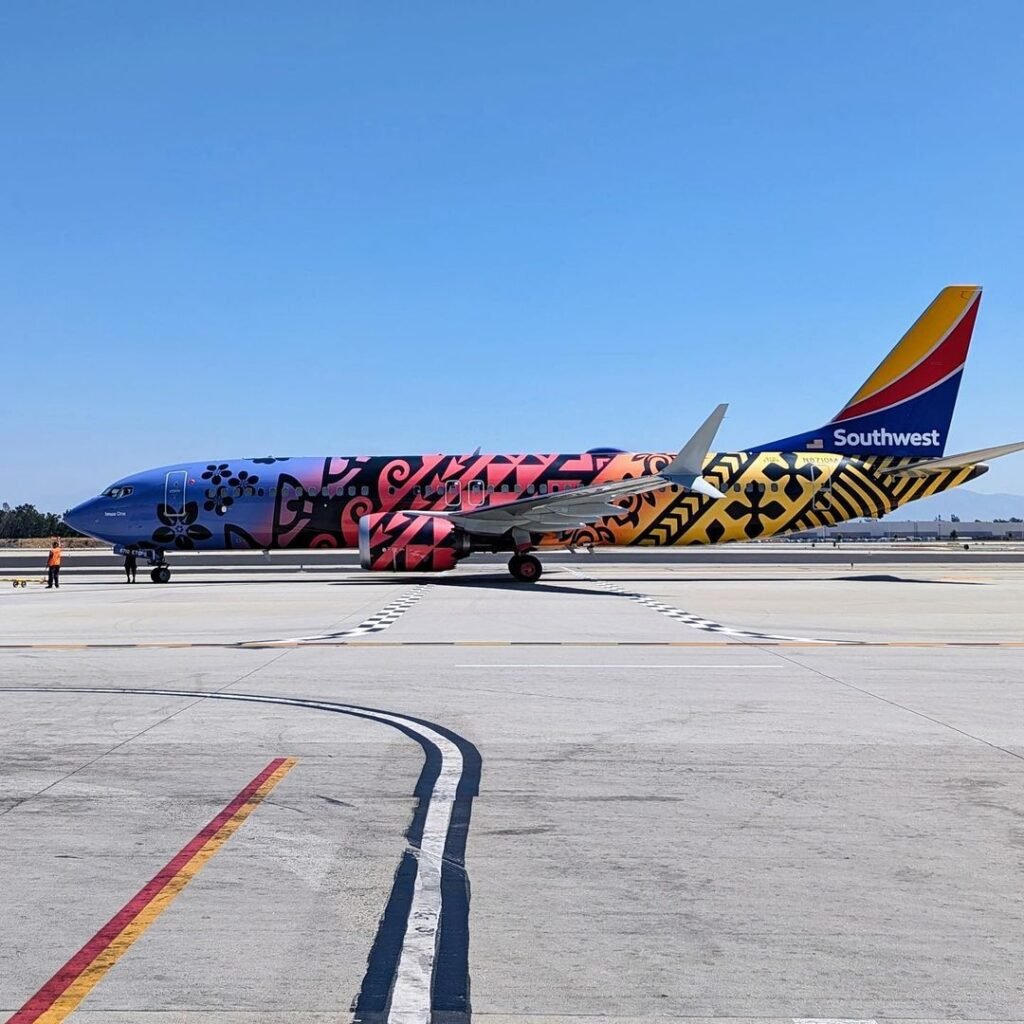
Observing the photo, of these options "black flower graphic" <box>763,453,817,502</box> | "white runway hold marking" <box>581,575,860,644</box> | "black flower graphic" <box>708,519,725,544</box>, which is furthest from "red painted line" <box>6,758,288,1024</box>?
"black flower graphic" <box>763,453,817,502</box>

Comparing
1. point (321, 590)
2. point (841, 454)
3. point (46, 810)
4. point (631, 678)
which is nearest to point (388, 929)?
point (46, 810)

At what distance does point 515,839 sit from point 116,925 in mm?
2309

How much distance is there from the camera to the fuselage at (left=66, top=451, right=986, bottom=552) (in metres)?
37.9

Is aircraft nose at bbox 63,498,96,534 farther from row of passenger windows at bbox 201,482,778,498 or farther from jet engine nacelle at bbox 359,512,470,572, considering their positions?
jet engine nacelle at bbox 359,512,470,572

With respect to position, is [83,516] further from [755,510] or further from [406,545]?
[755,510]

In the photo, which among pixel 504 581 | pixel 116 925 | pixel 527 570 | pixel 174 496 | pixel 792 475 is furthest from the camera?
pixel 174 496

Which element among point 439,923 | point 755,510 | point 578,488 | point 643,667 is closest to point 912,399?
point 755,510

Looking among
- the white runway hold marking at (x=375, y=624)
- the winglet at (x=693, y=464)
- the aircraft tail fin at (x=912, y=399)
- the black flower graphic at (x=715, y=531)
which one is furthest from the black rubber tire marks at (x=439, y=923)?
the aircraft tail fin at (x=912, y=399)

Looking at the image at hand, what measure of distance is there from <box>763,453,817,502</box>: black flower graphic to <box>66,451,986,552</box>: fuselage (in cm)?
4

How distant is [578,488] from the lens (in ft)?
119

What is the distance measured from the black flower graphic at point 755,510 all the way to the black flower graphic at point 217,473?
18061 millimetres

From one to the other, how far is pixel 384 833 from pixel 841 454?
119 feet

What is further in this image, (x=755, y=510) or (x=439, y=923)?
(x=755, y=510)

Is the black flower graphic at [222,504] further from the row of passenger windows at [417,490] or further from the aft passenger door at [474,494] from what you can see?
the aft passenger door at [474,494]
